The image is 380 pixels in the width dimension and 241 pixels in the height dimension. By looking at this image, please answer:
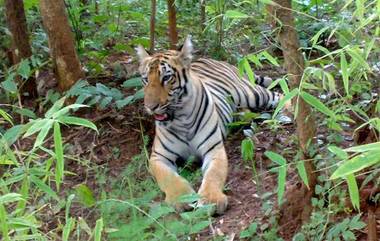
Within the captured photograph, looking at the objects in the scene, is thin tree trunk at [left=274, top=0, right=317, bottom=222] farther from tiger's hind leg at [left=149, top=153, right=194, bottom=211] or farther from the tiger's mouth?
the tiger's mouth

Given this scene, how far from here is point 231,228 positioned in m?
4.05

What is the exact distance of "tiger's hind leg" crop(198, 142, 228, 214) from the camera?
4320 millimetres

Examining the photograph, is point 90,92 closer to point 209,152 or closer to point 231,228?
point 209,152

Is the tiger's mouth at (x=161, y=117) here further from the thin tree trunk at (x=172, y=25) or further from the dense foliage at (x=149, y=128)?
the thin tree trunk at (x=172, y=25)

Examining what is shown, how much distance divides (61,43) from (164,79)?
1013mm

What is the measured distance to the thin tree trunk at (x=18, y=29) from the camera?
228 inches

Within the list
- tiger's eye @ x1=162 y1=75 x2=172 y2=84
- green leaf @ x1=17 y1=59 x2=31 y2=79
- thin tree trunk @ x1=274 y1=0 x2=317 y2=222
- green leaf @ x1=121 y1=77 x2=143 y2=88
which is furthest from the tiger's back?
thin tree trunk @ x1=274 y1=0 x2=317 y2=222

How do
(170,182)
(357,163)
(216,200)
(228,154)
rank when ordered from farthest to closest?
1. (228,154)
2. (170,182)
3. (216,200)
4. (357,163)

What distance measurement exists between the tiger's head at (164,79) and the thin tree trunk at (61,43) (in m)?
0.72

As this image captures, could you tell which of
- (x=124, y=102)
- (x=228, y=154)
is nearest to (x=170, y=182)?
(x=228, y=154)

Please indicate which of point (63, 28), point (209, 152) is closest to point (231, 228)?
point (209, 152)

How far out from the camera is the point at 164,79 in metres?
4.98

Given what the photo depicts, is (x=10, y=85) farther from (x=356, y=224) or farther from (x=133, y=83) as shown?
(x=356, y=224)

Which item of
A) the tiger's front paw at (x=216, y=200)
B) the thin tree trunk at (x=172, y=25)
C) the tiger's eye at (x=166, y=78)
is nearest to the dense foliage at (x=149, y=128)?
the tiger's front paw at (x=216, y=200)
